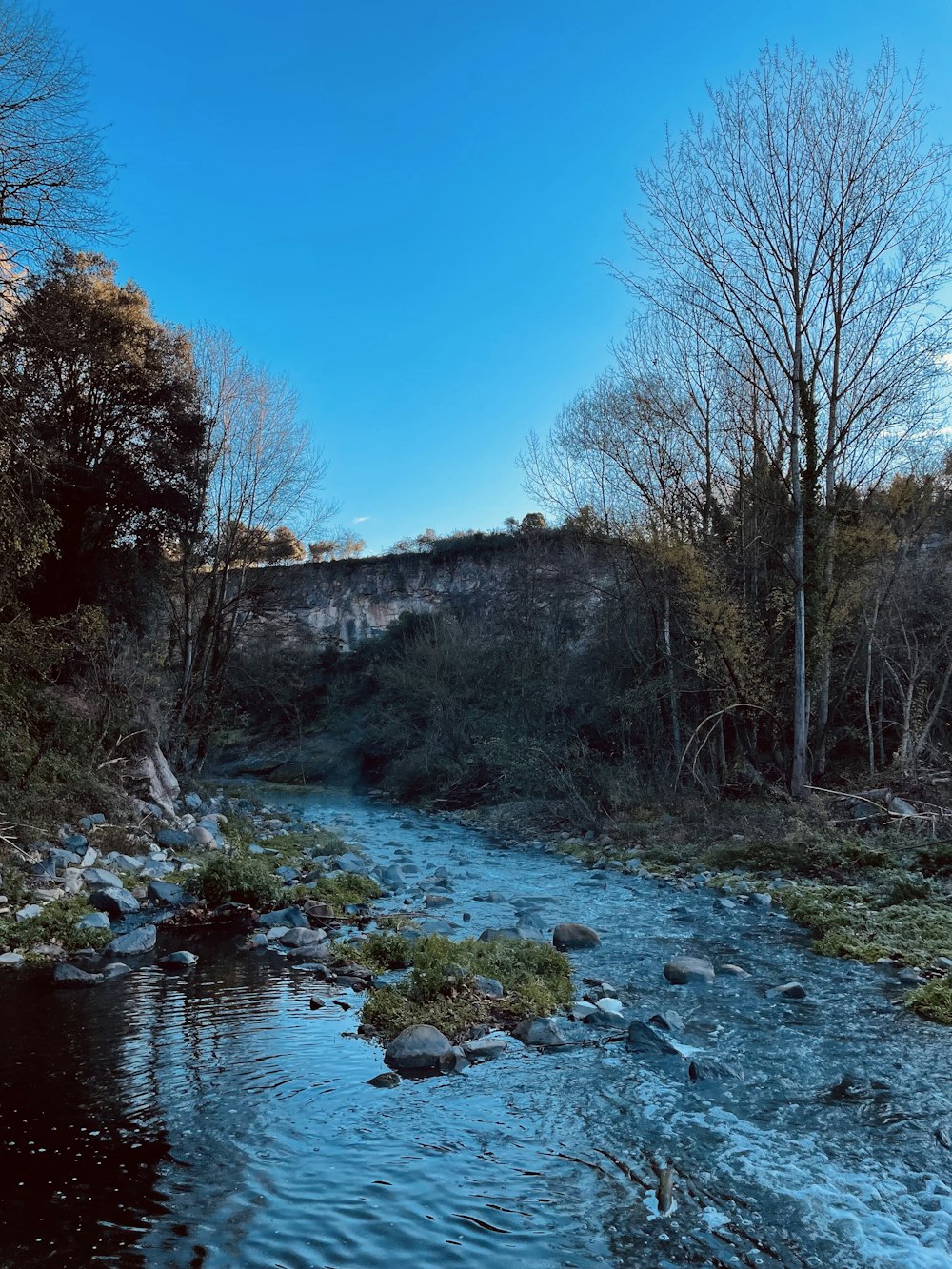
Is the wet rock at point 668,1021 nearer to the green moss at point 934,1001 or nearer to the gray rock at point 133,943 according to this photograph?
the green moss at point 934,1001

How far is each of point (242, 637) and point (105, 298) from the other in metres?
21.8

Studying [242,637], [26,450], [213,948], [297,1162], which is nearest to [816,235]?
[26,450]

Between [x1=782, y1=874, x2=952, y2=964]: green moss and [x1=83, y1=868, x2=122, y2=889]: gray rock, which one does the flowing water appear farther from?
[x1=83, y1=868, x2=122, y2=889]: gray rock

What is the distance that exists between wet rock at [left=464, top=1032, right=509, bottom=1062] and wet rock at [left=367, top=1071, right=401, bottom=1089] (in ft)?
1.62

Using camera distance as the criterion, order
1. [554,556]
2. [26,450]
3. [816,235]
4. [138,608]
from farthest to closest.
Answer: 1. [554,556]
2. [138,608]
3. [816,235]
4. [26,450]

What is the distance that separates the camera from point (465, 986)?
208 inches

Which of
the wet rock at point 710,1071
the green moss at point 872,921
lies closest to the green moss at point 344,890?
the green moss at point 872,921

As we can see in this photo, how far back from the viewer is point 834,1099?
12.6 ft

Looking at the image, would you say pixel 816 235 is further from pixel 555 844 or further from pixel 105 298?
pixel 105 298

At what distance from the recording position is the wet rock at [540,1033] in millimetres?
4621

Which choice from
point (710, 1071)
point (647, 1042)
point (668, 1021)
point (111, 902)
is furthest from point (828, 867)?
point (111, 902)

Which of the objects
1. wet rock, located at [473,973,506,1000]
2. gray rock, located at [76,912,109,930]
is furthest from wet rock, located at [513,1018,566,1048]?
gray rock, located at [76,912,109,930]

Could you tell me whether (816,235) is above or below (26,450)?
above

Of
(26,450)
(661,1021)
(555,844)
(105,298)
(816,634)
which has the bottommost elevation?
(555,844)
